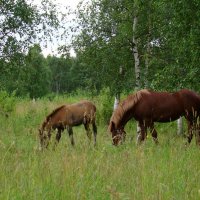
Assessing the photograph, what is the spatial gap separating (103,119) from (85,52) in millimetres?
5025

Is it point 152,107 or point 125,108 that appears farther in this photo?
point 152,107

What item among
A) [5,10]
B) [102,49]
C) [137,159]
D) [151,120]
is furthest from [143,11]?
[137,159]

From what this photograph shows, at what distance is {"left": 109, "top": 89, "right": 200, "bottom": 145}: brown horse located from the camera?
1184 centimetres

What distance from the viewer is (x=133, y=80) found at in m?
18.3

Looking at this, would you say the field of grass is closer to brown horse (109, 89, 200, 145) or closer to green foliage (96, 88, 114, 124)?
brown horse (109, 89, 200, 145)

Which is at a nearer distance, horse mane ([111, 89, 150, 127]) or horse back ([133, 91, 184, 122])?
horse mane ([111, 89, 150, 127])

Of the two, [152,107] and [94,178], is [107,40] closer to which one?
[152,107]

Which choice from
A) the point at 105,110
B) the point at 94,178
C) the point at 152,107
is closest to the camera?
the point at 94,178

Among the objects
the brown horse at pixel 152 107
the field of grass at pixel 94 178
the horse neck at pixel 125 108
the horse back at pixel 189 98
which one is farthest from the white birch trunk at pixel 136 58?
the field of grass at pixel 94 178

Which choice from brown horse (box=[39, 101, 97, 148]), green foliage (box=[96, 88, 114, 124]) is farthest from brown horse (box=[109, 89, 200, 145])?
green foliage (box=[96, 88, 114, 124])

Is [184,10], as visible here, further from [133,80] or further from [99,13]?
[99,13]

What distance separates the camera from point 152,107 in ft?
39.4

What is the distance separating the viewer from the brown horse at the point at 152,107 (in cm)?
1184

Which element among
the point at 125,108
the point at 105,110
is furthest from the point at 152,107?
the point at 105,110
